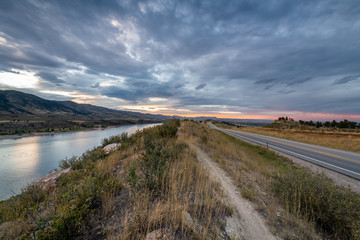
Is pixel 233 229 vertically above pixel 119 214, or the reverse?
pixel 119 214

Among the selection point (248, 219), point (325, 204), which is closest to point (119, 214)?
point (248, 219)

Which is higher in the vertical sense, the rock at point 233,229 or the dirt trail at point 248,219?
the rock at point 233,229

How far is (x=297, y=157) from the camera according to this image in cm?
1101

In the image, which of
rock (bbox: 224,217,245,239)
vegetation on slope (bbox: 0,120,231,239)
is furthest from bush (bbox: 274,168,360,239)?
vegetation on slope (bbox: 0,120,231,239)

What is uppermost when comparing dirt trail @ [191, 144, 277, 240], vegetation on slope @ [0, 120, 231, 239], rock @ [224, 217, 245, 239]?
vegetation on slope @ [0, 120, 231, 239]

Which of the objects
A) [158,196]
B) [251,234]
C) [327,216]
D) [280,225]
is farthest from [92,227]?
[327,216]

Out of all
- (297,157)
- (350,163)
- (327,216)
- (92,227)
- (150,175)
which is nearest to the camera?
(92,227)

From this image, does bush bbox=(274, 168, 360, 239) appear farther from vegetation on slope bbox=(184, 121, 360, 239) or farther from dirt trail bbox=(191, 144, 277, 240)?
dirt trail bbox=(191, 144, 277, 240)

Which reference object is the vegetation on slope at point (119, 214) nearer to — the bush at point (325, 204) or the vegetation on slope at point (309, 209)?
the vegetation on slope at point (309, 209)

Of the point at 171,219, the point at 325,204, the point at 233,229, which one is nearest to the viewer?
Result: the point at 171,219

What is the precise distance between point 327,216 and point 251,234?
1.99 m

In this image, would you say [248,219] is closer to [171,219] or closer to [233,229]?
[233,229]

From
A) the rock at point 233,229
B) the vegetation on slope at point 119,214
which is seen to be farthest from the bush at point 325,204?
the vegetation on slope at point 119,214

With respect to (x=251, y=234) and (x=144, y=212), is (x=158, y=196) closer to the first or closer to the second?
(x=144, y=212)
